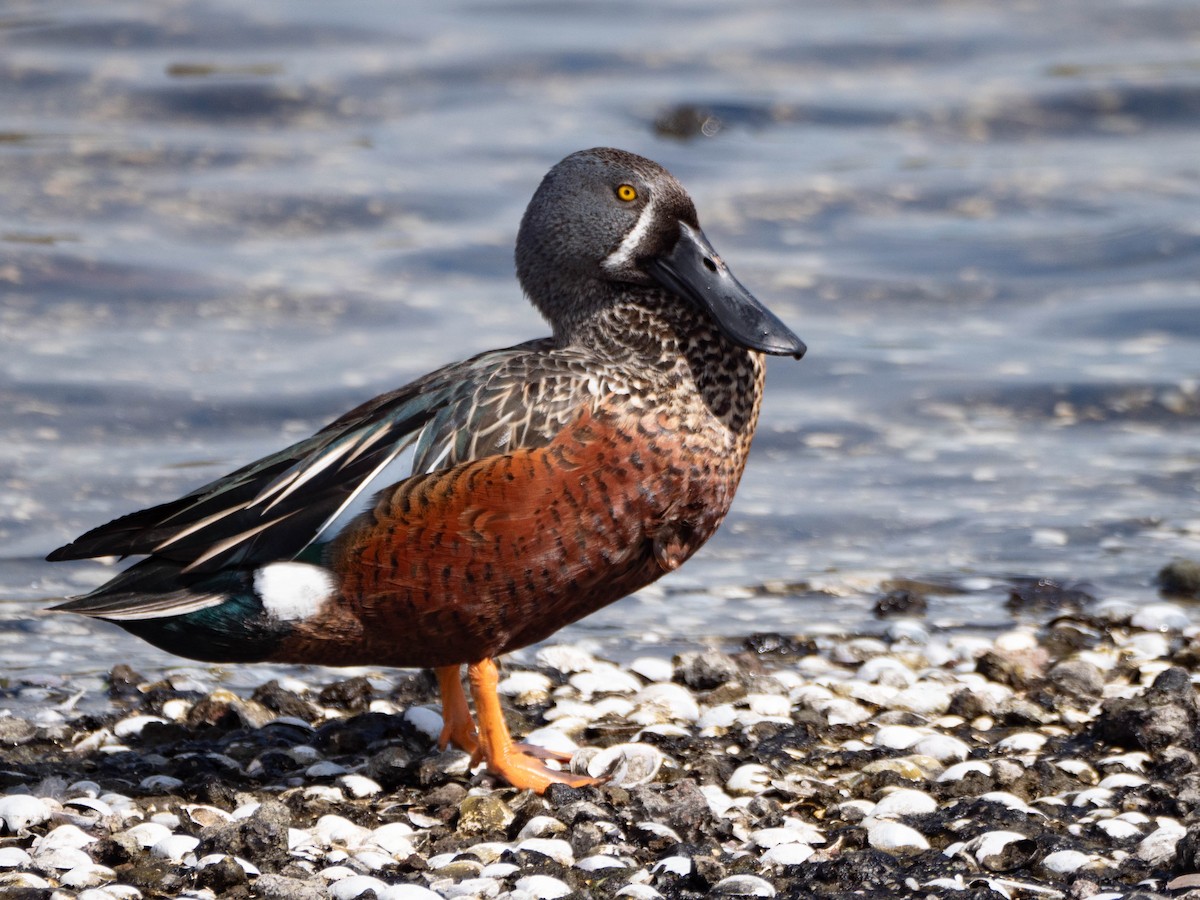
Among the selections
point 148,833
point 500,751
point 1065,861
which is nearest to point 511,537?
point 500,751

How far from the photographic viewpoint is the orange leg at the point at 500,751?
16.4 ft

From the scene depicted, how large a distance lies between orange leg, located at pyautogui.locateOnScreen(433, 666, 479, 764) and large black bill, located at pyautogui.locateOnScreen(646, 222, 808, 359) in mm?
1368

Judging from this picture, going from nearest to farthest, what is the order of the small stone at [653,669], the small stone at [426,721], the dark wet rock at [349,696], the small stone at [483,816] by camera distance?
1. the small stone at [483,816]
2. the small stone at [426,721]
3. the dark wet rock at [349,696]
4. the small stone at [653,669]

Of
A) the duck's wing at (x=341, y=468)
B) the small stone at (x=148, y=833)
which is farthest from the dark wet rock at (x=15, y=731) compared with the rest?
the small stone at (x=148, y=833)

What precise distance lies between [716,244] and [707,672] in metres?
6.05

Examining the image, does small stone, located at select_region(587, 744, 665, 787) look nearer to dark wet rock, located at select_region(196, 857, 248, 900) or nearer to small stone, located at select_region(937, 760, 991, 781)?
small stone, located at select_region(937, 760, 991, 781)

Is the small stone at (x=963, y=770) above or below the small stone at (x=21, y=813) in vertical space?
below

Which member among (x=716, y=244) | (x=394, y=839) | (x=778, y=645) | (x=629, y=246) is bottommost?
(x=778, y=645)

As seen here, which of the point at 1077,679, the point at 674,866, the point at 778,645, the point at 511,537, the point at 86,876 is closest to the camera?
the point at 86,876

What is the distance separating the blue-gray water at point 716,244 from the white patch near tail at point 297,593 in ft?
5.47

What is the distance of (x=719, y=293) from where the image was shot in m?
5.20

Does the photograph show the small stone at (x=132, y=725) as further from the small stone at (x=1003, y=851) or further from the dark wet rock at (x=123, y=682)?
the small stone at (x=1003, y=851)

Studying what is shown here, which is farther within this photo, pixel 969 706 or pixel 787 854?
pixel 969 706

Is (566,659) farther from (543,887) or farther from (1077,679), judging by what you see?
(543,887)
